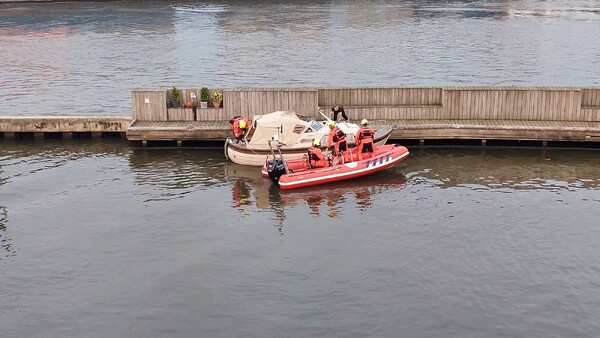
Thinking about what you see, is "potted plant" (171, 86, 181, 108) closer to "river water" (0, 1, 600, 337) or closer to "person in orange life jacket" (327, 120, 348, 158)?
"river water" (0, 1, 600, 337)

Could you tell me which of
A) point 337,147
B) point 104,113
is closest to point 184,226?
point 337,147

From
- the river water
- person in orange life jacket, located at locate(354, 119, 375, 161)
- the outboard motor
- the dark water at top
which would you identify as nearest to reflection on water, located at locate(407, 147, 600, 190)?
the river water

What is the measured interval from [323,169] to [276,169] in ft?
6.12

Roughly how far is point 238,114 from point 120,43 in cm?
4584

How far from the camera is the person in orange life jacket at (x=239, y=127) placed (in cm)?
3472

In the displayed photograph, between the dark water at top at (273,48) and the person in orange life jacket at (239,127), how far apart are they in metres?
15.2

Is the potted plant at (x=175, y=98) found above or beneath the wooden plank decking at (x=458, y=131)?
above

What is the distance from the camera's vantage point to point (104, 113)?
160 feet

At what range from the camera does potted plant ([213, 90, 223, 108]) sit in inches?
1468

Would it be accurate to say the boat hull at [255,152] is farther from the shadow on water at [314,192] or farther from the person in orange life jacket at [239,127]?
the shadow on water at [314,192]

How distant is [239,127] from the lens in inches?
1369

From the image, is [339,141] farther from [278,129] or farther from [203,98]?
[203,98]

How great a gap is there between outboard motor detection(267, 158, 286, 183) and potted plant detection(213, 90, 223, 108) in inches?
246

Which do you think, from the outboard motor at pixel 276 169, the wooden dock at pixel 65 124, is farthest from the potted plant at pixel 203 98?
the outboard motor at pixel 276 169
